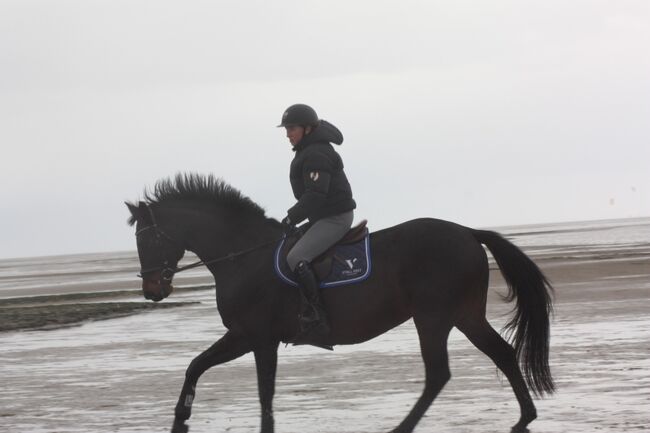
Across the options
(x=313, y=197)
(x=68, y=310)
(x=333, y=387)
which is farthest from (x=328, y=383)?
(x=68, y=310)

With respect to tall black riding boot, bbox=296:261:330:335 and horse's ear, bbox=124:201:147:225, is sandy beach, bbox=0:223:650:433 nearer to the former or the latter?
tall black riding boot, bbox=296:261:330:335

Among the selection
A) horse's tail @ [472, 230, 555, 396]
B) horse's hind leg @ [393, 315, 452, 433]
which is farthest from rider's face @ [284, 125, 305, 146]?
horse's hind leg @ [393, 315, 452, 433]

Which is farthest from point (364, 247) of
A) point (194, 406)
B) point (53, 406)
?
point (53, 406)

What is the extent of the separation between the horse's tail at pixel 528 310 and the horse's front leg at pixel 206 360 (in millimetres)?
2342

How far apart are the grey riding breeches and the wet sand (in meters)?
1.47

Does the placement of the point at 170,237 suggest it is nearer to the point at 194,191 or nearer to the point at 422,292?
the point at 194,191

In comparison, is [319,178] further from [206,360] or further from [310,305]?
[206,360]

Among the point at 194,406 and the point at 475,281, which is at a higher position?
the point at 475,281

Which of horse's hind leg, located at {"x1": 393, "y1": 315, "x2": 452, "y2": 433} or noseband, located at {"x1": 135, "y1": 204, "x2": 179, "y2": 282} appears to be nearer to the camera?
horse's hind leg, located at {"x1": 393, "y1": 315, "x2": 452, "y2": 433}

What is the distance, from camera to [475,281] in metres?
10.4

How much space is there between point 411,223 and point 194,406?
3.07 m

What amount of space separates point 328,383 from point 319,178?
136 inches

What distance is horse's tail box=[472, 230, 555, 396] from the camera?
415 inches

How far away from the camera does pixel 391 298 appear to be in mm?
10461
